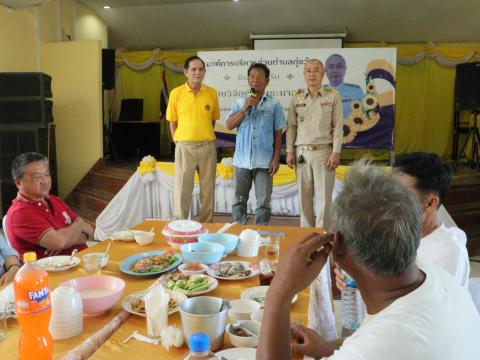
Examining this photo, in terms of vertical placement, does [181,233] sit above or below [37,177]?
below

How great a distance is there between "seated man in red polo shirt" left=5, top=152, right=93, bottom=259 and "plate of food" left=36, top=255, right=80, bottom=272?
376 mm

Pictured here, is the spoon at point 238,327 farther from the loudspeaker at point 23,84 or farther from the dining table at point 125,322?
the loudspeaker at point 23,84

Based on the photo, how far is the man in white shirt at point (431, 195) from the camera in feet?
4.25

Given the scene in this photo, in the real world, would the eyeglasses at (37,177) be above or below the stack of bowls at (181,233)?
above

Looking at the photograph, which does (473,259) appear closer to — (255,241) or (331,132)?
(331,132)

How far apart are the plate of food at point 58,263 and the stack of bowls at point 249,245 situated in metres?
0.64

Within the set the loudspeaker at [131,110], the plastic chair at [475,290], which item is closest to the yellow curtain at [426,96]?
the loudspeaker at [131,110]

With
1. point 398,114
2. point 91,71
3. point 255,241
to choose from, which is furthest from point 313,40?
point 255,241

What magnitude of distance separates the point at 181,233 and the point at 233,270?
440 millimetres

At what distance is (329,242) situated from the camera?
33.0 inches

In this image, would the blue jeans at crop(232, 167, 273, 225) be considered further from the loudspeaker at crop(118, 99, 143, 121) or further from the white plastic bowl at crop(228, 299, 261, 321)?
the loudspeaker at crop(118, 99, 143, 121)

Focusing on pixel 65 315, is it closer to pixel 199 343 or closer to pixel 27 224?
pixel 199 343

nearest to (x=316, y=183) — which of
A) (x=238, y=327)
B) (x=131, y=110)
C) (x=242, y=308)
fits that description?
(x=242, y=308)

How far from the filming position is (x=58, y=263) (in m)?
1.57
